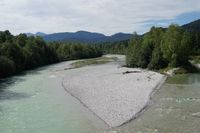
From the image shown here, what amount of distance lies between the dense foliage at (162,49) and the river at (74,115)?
A: 40.3 meters

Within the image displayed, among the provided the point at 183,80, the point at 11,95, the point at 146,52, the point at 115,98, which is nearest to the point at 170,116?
the point at 115,98

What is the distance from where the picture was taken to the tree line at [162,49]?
9556cm

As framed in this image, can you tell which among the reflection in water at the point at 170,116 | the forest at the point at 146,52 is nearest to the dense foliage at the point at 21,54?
the forest at the point at 146,52

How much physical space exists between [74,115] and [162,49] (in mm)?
64329

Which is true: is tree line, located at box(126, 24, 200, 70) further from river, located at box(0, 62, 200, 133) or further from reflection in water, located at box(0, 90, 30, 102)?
reflection in water, located at box(0, 90, 30, 102)

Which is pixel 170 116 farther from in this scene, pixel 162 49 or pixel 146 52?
pixel 146 52

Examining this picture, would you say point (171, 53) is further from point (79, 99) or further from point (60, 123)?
point (60, 123)

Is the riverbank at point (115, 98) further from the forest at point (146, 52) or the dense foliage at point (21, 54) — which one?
the forest at point (146, 52)

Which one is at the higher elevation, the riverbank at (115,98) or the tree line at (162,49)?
the tree line at (162,49)

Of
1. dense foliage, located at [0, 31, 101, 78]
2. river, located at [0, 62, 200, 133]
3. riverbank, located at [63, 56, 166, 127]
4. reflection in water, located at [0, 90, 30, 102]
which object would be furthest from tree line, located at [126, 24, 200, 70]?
reflection in water, located at [0, 90, 30, 102]

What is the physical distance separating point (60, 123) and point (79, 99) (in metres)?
14.9

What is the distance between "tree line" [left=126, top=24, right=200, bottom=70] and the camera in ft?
314

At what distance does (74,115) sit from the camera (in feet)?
127

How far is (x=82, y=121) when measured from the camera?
3566 cm
